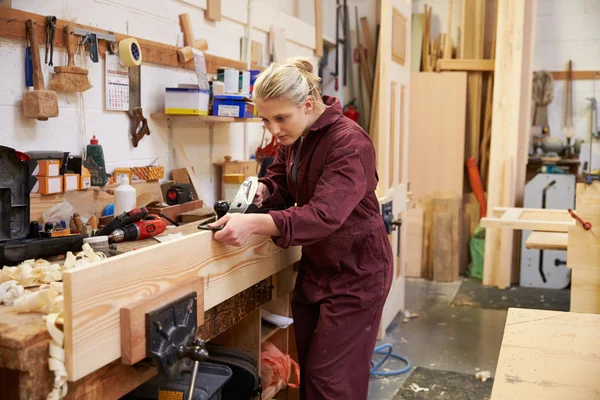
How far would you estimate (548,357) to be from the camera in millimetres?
1747

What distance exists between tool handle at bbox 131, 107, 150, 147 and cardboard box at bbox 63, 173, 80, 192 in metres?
0.55

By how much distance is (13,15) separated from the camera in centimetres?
232

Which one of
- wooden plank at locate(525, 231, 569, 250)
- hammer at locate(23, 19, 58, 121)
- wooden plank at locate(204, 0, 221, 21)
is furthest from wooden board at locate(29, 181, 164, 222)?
wooden plank at locate(525, 231, 569, 250)

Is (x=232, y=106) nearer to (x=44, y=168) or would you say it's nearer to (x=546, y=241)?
(x=44, y=168)

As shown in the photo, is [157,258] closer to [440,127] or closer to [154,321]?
[154,321]

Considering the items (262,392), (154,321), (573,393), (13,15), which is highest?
(13,15)

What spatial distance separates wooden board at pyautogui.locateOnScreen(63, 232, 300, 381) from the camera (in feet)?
4.09

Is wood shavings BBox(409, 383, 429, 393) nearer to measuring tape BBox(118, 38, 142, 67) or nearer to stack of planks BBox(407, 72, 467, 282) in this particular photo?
measuring tape BBox(118, 38, 142, 67)

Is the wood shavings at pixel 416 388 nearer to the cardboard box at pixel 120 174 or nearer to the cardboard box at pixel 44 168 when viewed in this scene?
the cardboard box at pixel 120 174

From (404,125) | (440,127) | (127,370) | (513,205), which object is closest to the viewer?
(127,370)

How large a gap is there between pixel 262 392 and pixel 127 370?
3.24 ft

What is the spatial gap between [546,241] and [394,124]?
3.83 feet

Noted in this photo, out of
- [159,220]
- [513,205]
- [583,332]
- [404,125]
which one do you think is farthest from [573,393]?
[513,205]

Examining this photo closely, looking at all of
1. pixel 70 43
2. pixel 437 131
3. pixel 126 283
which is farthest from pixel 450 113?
pixel 126 283
